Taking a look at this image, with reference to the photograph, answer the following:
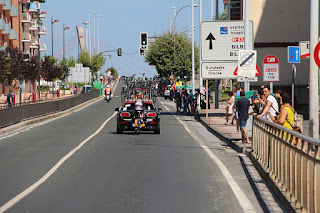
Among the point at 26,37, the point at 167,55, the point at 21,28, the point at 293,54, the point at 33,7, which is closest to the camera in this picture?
the point at 293,54

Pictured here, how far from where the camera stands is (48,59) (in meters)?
98.2

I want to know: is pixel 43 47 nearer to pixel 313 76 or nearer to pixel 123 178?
pixel 313 76

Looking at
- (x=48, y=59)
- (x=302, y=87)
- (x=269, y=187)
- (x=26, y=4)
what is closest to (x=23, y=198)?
(x=269, y=187)

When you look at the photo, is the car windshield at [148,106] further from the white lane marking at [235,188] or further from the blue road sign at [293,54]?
the white lane marking at [235,188]

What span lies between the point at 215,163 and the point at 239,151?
3.14 meters

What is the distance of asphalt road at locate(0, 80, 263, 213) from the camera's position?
9195mm

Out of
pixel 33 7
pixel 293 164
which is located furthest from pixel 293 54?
pixel 33 7

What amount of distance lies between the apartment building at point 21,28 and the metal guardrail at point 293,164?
63.7m

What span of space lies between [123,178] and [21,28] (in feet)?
297

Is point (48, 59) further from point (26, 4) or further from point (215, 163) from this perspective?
point (215, 163)

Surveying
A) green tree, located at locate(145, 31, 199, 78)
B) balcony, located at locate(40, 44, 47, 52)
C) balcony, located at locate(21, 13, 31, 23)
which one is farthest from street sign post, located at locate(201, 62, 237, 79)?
balcony, located at locate(40, 44, 47, 52)

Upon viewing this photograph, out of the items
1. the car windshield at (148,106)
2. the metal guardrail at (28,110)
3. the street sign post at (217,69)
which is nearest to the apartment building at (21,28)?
the metal guardrail at (28,110)

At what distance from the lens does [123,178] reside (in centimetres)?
1197

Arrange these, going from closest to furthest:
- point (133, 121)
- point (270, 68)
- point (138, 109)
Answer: point (270, 68) → point (138, 109) → point (133, 121)
